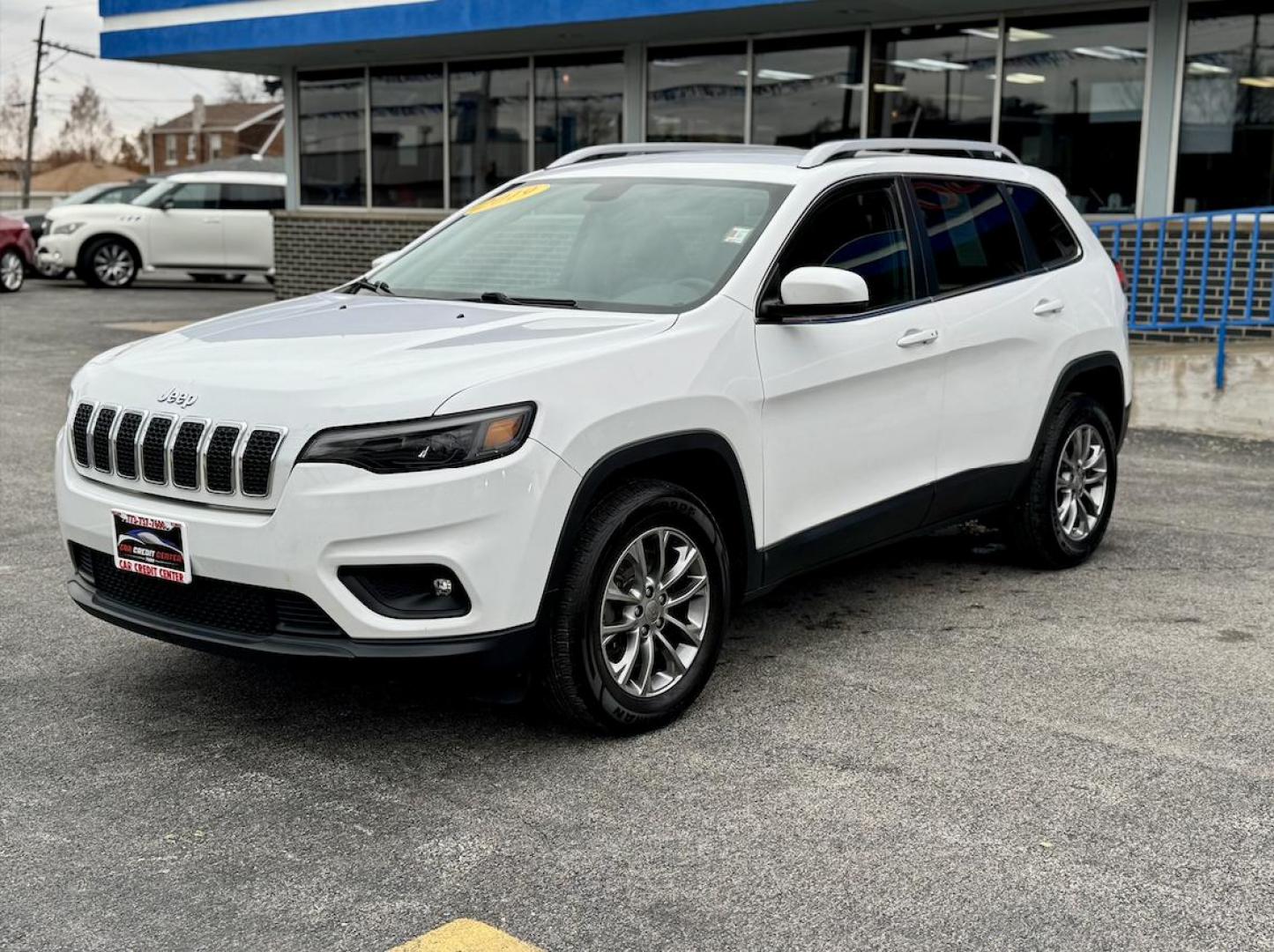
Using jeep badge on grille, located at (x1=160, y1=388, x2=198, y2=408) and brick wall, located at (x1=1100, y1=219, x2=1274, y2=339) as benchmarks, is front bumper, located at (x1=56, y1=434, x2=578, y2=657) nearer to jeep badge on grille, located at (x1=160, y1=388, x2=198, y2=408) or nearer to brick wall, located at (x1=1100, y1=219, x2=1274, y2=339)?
jeep badge on grille, located at (x1=160, y1=388, x2=198, y2=408)

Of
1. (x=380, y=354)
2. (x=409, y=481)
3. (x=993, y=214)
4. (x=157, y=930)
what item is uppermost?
(x=993, y=214)

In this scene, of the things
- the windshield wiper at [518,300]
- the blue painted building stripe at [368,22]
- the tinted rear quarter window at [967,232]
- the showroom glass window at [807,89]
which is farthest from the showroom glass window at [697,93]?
the windshield wiper at [518,300]

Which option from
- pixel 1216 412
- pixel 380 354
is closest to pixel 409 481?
pixel 380 354

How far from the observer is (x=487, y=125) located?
1730 centimetres

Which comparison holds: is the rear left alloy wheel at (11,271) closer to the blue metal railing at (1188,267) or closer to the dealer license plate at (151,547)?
the blue metal railing at (1188,267)

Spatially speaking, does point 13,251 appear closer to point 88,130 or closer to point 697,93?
point 697,93

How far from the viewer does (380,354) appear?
13.6 ft

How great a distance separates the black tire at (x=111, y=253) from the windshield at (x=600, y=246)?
2015 centimetres

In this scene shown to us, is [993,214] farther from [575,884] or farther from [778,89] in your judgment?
[778,89]

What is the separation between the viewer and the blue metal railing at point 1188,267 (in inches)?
437

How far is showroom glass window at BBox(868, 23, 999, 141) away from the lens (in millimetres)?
13617

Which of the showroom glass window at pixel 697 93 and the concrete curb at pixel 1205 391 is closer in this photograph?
the concrete curb at pixel 1205 391

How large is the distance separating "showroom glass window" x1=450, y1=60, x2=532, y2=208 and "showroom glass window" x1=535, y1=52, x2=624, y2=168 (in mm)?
222

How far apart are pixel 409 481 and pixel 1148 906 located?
2.06 meters
